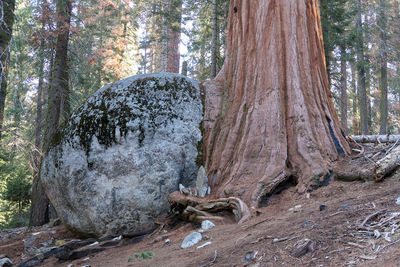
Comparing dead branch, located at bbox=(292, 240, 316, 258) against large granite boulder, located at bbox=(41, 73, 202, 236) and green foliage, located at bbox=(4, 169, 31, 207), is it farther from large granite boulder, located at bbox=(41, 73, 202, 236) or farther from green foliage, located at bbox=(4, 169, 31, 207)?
green foliage, located at bbox=(4, 169, 31, 207)

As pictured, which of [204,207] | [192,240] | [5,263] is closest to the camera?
[192,240]

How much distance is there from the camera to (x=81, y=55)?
11.2 metres

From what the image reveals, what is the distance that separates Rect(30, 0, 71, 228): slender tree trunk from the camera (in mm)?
9609

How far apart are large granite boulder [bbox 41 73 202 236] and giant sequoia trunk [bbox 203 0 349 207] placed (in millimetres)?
604

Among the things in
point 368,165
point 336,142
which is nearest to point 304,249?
point 368,165

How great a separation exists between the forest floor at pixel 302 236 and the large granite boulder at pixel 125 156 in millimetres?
852

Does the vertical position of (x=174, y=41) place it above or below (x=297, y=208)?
above

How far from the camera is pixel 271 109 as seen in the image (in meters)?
5.61

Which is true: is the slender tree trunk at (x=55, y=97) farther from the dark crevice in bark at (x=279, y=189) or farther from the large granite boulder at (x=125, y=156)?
the dark crevice in bark at (x=279, y=189)

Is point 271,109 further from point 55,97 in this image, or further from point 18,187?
point 18,187

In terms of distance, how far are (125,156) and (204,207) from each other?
1.87 m

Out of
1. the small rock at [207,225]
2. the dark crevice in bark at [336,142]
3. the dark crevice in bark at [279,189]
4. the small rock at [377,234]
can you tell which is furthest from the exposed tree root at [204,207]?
the dark crevice in bark at [336,142]

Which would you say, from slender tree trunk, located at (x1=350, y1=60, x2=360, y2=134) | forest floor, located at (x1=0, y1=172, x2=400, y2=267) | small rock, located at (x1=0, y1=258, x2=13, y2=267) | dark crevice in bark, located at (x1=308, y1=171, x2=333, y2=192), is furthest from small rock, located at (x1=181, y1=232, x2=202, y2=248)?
slender tree trunk, located at (x1=350, y1=60, x2=360, y2=134)

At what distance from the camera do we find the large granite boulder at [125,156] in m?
5.78
